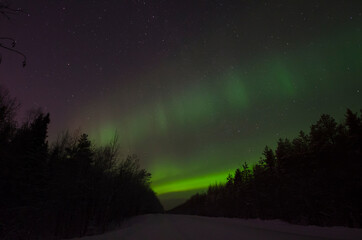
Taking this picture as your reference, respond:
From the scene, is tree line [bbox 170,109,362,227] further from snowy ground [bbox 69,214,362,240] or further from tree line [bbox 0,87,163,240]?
tree line [bbox 0,87,163,240]

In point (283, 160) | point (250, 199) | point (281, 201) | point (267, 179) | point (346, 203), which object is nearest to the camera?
point (346, 203)

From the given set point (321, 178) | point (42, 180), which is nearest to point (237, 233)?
point (321, 178)

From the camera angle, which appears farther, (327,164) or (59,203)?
(327,164)

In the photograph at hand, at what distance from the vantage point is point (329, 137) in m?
31.5

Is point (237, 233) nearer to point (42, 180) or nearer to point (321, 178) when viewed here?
point (321, 178)

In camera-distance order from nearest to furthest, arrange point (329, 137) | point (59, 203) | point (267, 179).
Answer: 1. point (59, 203)
2. point (329, 137)
3. point (267, 179)

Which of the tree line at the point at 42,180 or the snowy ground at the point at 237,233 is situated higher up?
the tree line at the point at 42,180

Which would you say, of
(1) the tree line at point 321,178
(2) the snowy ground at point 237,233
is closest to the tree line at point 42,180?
(2) the snowy ground at point 237,233

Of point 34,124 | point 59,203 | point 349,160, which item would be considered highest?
point 34,124

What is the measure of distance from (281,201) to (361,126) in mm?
15973

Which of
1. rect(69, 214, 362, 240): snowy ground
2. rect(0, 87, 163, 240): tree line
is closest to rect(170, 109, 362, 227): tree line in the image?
rect(69, 214, 362, 240): snowy ground

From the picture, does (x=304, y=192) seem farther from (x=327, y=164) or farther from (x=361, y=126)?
(x=361, y=126)

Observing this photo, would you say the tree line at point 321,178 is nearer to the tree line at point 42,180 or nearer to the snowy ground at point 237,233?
the snowy ground at point 237,233

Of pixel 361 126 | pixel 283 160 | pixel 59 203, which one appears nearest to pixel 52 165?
pixel 59 203
